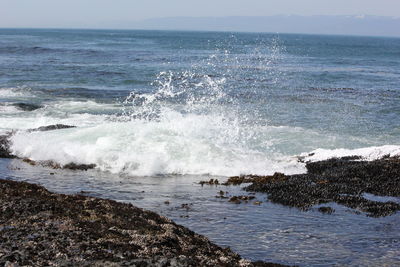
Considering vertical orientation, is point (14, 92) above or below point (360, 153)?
below

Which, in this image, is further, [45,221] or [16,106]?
[16,106]

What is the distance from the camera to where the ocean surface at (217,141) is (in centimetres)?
1328

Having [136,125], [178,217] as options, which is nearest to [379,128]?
[136,125]

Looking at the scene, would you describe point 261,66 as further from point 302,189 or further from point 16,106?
point 302,189

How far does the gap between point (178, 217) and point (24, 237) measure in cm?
448

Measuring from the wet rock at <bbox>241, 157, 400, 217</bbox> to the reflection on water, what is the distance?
0.48 m

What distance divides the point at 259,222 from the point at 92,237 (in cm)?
476

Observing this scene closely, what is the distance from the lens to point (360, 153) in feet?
70.2

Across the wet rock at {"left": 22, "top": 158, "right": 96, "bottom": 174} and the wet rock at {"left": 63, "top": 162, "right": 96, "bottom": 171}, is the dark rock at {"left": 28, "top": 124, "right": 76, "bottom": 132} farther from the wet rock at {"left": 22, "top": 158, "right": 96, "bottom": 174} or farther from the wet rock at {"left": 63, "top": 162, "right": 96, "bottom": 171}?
the wet rock at {"left": 63, "top": 162, "right": 96, "bottom": 171}

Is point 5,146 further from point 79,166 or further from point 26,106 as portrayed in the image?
point 26,106

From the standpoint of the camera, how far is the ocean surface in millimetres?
13281

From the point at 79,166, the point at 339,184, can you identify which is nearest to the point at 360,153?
the point at 339,184

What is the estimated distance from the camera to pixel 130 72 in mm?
54906

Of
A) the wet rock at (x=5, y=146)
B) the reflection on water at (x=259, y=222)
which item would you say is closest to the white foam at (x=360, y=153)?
the reflection on water at (x=259, y=222)
